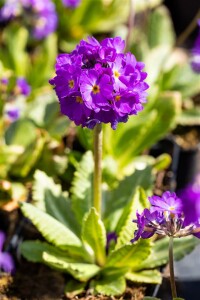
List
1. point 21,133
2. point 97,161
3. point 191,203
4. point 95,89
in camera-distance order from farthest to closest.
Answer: point 21,133 < point 97,161 < point 95,89 < point 191,203

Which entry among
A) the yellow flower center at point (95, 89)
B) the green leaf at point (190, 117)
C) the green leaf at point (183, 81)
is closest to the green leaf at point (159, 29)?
the green leaf at point (183, 81)

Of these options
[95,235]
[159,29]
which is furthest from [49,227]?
[159,29]

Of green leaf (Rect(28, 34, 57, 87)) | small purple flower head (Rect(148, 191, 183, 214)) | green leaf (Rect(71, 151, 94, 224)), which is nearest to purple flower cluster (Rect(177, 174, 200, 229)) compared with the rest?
small purple flower head (Rect(148, 191, 183, 214))

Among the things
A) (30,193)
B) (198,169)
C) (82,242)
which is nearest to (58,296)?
(82,242)

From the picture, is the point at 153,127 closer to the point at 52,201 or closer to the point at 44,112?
the point at 44,112

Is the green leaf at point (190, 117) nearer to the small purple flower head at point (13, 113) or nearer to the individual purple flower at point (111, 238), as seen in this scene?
the small purple flower head at point (13, 113)

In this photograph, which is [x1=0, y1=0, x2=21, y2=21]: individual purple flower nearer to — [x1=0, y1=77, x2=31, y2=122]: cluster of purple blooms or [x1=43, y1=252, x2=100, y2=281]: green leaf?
[x1=0, y1=77, x2=31, y2=122]: cluster of purple blooms
